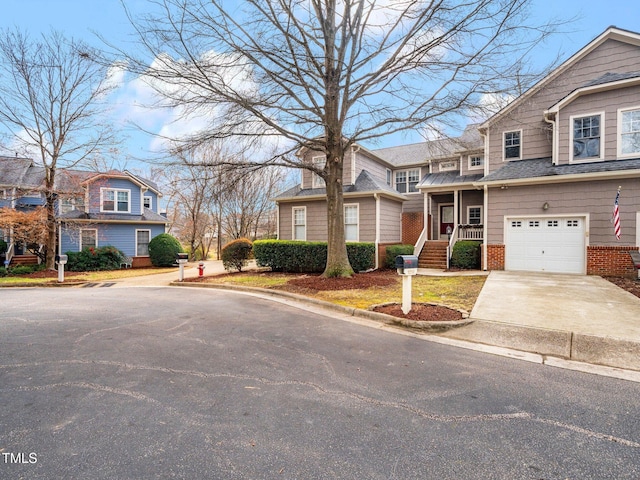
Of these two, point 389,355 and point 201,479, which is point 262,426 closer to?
point 201,479

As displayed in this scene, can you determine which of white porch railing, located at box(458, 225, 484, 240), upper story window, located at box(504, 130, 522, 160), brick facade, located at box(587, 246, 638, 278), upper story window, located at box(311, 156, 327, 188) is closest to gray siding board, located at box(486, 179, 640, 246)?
brick facade, located at box(587, 246, 638, 278)

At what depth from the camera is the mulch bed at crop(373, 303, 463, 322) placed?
5500mm

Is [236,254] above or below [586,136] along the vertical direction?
below

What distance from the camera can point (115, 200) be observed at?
20469 millimetres

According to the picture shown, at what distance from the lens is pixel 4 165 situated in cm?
1973

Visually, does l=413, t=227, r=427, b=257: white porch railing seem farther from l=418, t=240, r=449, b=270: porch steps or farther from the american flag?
the american flag

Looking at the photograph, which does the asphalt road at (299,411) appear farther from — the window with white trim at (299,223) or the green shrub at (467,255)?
the window with white trim at (299,223)

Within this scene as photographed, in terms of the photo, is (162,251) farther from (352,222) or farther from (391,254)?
(391,254)

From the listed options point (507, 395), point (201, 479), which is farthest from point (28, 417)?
point (507, 395)

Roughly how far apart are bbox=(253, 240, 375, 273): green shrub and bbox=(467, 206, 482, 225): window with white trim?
21.8 feet

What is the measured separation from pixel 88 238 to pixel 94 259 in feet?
6.24

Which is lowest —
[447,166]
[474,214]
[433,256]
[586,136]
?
[433,256]

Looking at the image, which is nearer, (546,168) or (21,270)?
(546,168)

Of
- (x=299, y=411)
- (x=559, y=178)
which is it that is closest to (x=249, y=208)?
(x=559, y=178)
